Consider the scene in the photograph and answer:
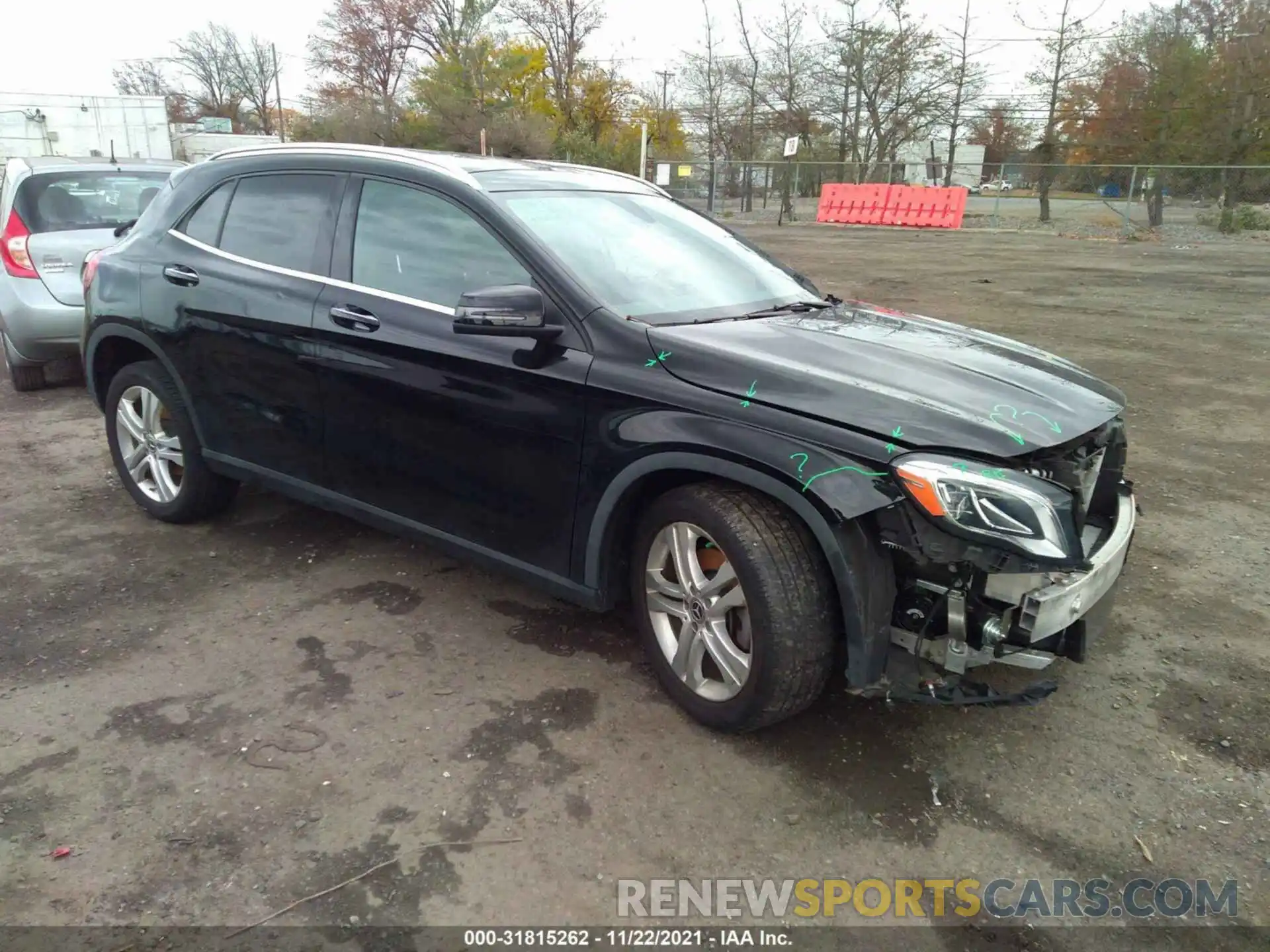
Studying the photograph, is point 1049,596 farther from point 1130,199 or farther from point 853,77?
point 853,77

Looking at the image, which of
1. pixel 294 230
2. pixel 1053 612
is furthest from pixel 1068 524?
pixel 294 230

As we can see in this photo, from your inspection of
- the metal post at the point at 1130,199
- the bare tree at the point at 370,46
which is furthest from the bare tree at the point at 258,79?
the metal post at the point at 1130,199

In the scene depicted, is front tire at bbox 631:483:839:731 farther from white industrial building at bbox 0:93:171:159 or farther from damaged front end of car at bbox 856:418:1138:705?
white industrial building at bbox 0:93:171:159

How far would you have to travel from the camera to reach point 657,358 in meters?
2.81

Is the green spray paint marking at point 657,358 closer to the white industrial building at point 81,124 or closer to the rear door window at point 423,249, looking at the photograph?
the rear door window at point 423,249

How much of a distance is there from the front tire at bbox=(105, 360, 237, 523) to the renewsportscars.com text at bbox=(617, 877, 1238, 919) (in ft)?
10.2

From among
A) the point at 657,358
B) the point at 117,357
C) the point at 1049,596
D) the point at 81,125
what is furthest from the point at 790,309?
the point at 81,125

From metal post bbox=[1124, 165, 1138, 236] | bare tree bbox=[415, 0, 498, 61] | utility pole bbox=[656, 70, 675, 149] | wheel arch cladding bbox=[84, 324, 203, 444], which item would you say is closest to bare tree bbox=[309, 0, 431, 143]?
bare tree bbox=[415, 0, 498, 61]

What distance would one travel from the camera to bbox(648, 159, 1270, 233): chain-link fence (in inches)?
973

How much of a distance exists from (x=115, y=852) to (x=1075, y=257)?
65.9 ft

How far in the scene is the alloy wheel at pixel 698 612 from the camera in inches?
108

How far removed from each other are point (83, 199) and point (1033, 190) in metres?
30.2

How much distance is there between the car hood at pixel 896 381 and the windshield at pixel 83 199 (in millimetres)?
5742

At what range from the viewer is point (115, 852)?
237 centimetres
